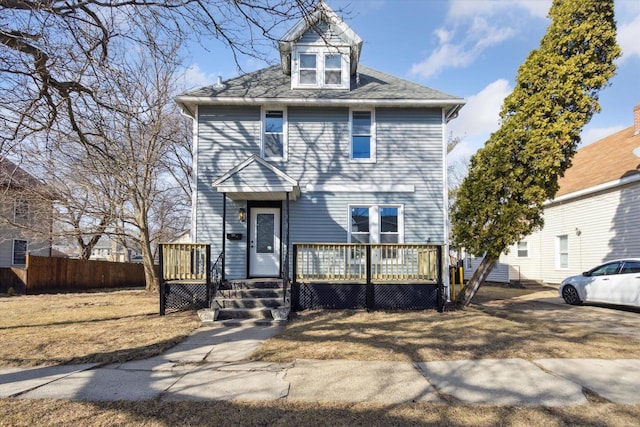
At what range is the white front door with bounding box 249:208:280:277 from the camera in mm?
10523

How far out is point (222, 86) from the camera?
11188 millimetres

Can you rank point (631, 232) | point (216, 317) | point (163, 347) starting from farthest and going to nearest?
1. point (631, 232)
2. point (216, 317)
3. point (163, 347)

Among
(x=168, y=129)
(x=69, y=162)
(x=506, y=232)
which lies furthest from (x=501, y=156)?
(x=69, y=162)

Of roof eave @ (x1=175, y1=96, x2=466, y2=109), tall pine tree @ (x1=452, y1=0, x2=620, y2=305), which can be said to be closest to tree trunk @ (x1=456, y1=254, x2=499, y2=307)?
tall pine tree @ (x1=452, y1=0, x2=620, y2=305)

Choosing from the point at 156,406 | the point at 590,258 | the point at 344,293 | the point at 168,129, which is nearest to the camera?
the point at 156,406

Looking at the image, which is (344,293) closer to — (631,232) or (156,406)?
(156,406)

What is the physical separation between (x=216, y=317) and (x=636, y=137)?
16.7 metres

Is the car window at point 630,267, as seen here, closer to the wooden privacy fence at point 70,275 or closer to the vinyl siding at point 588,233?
Answer: the vinyl siding at point 588,233

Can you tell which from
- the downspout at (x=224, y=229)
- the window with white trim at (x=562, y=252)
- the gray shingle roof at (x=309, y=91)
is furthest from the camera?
the window with white trim at (x=562, y=252)

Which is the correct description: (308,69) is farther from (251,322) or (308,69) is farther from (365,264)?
(251,322)

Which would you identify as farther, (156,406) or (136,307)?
(136,307)

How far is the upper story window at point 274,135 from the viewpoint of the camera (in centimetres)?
1091

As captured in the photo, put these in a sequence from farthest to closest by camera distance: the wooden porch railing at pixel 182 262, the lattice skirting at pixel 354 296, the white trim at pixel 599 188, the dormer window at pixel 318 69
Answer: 1. the white trim at pixel 599 188
2. the dormer window at pixel 318 69
3. the lattice skirting at pixel 354 296
4. the wooden porch railing at pixel 182 262

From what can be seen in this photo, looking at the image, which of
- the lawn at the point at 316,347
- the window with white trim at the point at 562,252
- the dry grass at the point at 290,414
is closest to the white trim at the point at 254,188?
the lawn at the point at 316,347
